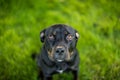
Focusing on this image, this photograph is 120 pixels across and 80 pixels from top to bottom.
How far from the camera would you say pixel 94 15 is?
6.80 meters

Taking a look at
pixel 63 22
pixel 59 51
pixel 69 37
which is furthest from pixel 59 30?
pixel 63 22

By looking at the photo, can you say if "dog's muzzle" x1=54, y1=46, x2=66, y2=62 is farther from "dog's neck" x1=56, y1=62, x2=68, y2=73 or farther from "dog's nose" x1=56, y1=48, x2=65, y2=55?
"dog's neck" x1=56, y1=62, x2=68, y2=73

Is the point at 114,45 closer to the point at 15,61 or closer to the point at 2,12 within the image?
the point at 15,61

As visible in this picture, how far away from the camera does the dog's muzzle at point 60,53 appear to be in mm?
4531

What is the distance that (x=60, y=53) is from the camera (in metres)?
4.55

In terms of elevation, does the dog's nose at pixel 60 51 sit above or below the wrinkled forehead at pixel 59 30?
below

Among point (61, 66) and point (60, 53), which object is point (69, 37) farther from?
point (61, 66)

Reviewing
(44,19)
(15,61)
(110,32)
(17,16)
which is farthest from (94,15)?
(15,61)

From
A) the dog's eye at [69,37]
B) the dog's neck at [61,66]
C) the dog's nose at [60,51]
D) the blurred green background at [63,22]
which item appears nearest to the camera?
the dog's nose at [60,51]

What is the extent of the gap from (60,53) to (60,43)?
6.0 inches

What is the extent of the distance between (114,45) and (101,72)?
34.6 inches

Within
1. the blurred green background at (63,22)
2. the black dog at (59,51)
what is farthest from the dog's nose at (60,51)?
the blurred green background at (63,22)

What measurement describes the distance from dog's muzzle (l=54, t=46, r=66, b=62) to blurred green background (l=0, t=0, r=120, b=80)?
887 millimetres

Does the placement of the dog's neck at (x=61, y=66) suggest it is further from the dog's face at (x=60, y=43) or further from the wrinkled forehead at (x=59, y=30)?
the wrinkled forehead at (x=59, y=30)
